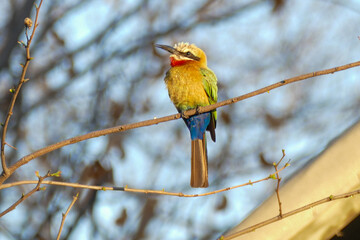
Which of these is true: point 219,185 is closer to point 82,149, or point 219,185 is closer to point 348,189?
point 82,149

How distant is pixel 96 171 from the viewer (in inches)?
196

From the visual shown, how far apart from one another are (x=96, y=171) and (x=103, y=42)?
5.44 ft

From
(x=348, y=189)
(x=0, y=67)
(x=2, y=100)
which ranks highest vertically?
(x=0, y=67)

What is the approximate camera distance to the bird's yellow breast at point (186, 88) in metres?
3.46

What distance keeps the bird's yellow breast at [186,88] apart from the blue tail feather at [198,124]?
9cm

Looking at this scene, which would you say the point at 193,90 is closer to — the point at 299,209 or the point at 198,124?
the point at 198,124

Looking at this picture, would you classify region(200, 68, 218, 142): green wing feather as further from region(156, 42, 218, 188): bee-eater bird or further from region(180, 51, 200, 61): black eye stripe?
region(180, 51, 200, 61): black eye stripe

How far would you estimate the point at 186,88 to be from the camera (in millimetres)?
3490

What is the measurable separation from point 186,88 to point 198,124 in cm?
27

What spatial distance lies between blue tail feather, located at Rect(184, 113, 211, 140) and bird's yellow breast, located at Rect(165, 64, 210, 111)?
9 cm

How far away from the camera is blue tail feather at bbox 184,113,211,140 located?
3.32 meters

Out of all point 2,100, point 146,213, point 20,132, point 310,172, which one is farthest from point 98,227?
point 310,172

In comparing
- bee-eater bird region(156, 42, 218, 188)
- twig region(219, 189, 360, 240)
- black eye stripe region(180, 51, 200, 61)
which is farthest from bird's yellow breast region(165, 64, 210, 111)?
twig region(219, 189, 360, 240)

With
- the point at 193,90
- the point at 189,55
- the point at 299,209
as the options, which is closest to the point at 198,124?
the point at 193,90
